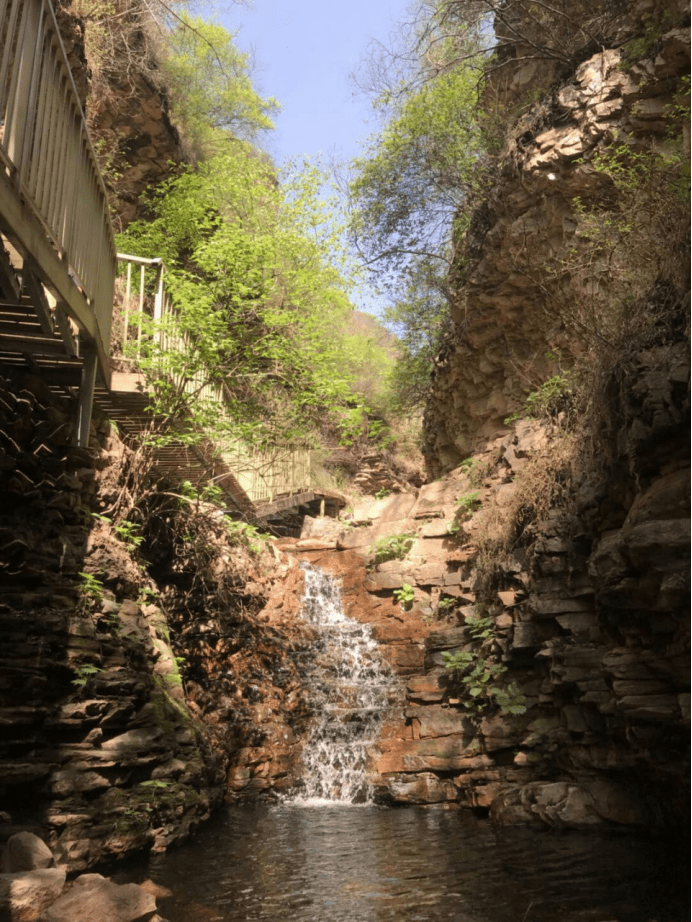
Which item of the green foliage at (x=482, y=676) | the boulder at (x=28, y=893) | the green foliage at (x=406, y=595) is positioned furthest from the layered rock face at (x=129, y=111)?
the boulder at (x=28, y=893)

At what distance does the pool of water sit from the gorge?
0.04 metres

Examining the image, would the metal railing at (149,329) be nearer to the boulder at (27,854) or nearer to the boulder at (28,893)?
the boulder at (27,854)

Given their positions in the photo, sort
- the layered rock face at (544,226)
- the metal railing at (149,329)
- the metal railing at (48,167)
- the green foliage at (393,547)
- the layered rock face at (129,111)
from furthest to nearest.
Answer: the layered rock face at (129,111) → the green foliage at (393,547) → the layered rock face at (544,226) → the metal railing at (149,329) → the metal railing at (48,167)

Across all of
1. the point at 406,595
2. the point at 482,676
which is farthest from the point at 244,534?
the point at 482,676

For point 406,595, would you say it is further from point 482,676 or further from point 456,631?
point 482,676

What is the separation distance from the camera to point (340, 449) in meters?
27.1

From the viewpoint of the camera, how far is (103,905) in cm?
477

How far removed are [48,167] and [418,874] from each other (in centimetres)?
636

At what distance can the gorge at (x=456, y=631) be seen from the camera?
20.4 ft

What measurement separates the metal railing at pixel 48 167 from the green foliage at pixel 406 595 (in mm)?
7630

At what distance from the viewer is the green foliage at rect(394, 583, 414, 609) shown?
13.3m

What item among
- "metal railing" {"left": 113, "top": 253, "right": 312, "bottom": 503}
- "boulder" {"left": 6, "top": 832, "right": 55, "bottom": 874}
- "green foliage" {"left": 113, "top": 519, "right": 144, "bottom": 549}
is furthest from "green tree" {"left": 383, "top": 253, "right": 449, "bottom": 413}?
"boulder" {"left": 6, "top": 832, "right": 55, "bottom": 874}

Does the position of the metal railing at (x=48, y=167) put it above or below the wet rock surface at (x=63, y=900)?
above

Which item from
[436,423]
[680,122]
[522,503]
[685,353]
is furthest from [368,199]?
[685,353]
